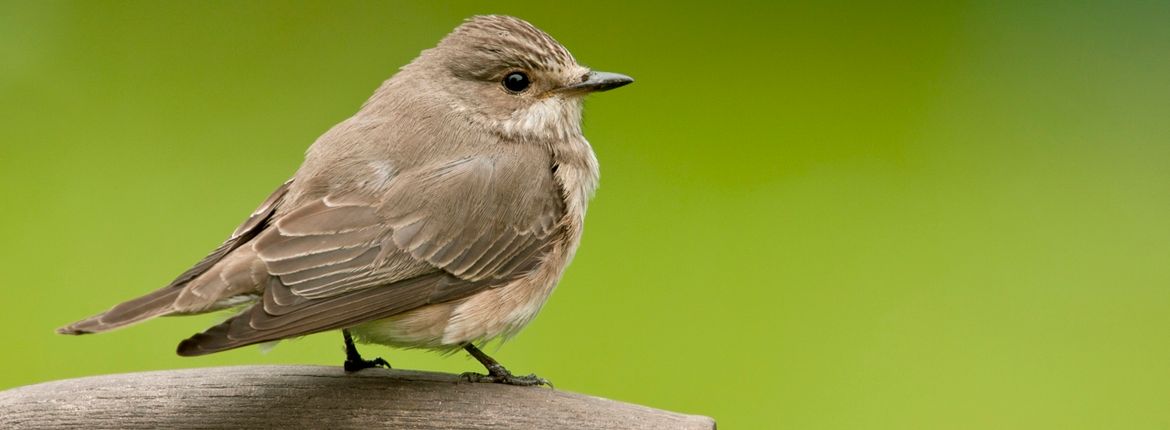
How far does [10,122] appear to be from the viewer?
4762 mm

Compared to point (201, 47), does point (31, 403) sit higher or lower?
lower

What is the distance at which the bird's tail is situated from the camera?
7.97 ft

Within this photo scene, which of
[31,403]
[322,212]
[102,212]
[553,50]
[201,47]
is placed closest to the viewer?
[31,403]

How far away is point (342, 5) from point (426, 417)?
2738 mm

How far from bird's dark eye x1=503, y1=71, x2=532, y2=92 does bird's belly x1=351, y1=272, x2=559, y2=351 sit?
48cm

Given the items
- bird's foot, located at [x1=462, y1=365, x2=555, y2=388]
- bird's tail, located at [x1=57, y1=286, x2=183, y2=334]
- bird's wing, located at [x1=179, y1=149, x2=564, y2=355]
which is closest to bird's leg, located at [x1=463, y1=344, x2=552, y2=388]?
bird's foot, located at [x1=462, y1=365, x2=555, y2=388]

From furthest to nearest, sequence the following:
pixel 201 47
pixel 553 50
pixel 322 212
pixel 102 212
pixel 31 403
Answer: pixel 201 47, pixel 102 212, pixel 553 50, pixel 322 212, pixel 31 403

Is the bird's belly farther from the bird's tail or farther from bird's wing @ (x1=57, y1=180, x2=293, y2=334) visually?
the bird's tail

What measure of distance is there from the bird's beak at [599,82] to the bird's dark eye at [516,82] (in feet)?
0.33

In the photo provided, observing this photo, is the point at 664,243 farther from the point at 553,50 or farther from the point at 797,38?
the point at 553,50

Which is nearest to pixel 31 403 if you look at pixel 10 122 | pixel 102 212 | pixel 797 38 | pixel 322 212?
pixel 322 212

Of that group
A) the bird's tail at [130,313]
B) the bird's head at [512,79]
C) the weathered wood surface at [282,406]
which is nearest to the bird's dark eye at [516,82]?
the bird's head at [512,79]

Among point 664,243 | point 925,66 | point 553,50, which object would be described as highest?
point 553,50

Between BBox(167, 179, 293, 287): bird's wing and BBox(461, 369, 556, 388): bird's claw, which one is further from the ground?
BBox(167, 179, 293, 287): bird's wing
